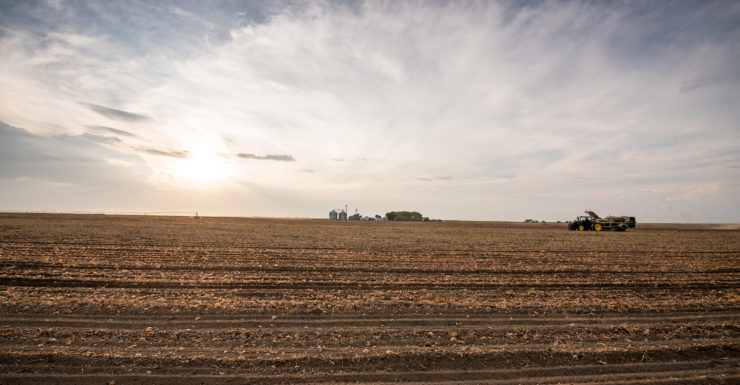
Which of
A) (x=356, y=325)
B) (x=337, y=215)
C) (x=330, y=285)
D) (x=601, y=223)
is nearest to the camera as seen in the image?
(x=356, y=325)

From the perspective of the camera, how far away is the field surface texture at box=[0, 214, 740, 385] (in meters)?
5.42

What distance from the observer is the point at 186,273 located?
12.8m

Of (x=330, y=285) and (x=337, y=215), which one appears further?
(x=337, y=215)

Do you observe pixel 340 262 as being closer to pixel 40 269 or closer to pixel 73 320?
pixel 73 320

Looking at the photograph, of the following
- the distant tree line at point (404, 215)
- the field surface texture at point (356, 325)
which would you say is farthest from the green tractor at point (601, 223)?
the distant tree line at point (404, 215)

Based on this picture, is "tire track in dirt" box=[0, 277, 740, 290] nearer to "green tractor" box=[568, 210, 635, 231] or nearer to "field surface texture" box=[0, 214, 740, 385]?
"field surface texture" box=[0, 214, 740, 385]

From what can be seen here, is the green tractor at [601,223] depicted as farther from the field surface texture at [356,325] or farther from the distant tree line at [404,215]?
the distant tree line at [404,215]

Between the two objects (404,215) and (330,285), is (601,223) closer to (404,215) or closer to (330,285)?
(330,285)

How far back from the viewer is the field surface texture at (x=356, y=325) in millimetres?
5418

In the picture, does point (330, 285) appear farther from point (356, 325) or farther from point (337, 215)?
point (337, 215)

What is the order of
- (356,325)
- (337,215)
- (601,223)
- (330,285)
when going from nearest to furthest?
1. (356,325)
2. (330,285)
3. (601,223)
4. (337,215)

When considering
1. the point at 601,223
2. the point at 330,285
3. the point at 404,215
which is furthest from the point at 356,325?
the point at 404,215

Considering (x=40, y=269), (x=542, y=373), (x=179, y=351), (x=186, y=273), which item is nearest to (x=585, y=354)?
(x=542, y=373)

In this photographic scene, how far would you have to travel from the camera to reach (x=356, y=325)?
749 cm
